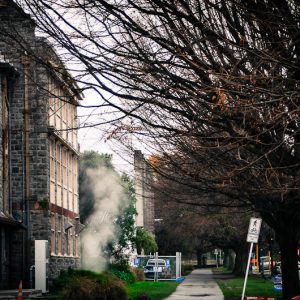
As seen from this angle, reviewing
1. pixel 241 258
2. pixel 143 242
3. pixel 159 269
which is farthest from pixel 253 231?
pixel 143 242

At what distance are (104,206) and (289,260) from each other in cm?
3750

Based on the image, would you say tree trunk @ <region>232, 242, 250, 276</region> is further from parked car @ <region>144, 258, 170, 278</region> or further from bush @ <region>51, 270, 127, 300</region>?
bush @ <region>51, 270, 127, 300</region>

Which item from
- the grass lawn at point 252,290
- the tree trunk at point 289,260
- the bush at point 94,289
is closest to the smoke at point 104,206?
the grass lawn at point 252,290

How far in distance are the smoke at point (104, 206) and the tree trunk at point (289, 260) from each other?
33.2 meters

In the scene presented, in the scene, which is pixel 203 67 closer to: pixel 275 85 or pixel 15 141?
pixel 275 85

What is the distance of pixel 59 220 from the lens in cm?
3891

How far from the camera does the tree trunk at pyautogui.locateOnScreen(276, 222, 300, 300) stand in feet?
92.5

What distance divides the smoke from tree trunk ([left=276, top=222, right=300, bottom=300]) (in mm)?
33220

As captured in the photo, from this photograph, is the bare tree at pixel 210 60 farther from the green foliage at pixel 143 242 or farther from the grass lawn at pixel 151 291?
the green foliage at pixel 143 242

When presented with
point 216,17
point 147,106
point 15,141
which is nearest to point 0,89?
point 15,141

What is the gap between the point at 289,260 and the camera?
28.9m

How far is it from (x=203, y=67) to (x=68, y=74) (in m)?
1.81

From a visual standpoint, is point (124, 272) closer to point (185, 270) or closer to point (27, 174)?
point (27, 174)

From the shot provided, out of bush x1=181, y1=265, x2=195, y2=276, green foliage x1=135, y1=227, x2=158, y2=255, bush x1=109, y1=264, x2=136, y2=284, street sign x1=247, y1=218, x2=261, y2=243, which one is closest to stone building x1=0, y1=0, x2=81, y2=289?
bush x1=109, y1=264, x2=136, y2=284
